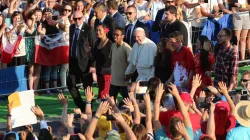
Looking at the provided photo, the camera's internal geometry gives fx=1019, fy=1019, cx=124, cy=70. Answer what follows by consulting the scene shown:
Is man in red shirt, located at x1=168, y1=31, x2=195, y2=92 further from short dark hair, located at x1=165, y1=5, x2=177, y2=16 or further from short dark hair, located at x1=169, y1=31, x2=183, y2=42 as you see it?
short dark hair, located at x1=165, y1=5, x2=177, y2=16

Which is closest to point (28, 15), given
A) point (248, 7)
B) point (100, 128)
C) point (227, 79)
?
point (248, 7)

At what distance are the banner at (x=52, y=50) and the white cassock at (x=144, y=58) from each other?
3.42 m

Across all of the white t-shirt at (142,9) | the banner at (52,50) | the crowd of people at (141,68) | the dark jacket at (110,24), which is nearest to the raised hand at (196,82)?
the crowd of people at (141,68)

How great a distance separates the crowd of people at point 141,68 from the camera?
526 inches

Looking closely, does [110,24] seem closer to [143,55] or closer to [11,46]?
[143,55]

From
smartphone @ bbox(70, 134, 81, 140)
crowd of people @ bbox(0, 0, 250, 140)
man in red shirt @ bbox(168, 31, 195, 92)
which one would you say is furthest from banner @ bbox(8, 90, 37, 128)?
man in red shirt @ bbox(168, 31, 195, 92)

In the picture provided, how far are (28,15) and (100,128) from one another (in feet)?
23.9

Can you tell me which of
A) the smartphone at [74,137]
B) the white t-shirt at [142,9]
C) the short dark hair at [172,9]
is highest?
the short dark hair at [172,9]

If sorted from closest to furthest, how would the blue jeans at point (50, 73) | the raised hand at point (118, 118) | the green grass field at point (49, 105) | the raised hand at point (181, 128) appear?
the raised hand at point (181, 128) < the raised hand at point (118, 118) < the green grass field at point (49, 105) < the blue jeans at point (50, 73)

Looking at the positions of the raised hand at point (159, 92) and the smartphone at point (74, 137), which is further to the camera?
the raised hand at point (159, 92)

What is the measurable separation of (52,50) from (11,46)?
0.93 meters

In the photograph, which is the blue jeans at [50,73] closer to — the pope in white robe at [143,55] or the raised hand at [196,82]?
the pope in white robe at [143,55]

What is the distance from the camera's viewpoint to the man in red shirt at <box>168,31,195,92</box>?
53.7 ft

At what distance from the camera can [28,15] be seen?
68.2 ft
